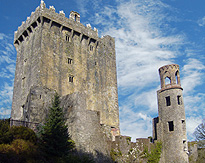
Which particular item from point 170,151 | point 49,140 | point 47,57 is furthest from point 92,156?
point 47,57

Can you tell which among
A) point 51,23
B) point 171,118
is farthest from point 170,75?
point 51,23

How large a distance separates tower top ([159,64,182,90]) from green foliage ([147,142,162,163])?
330 inches

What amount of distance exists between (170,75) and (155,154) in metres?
11.5

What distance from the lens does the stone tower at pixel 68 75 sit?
30703 mm

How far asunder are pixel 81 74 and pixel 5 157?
20071 mm

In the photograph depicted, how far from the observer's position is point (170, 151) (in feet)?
115

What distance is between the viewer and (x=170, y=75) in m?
38.8

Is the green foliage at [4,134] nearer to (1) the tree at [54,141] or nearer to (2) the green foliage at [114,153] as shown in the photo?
(1) the tree at [54,141]

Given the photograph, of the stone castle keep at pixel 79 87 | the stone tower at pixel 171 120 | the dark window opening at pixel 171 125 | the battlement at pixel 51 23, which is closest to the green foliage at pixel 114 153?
the stone castle keep at pixel 79 87

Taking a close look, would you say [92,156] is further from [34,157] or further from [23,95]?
[23,95]

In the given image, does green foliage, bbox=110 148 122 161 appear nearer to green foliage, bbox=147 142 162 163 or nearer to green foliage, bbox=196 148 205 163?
green foliage, bbox=147 142 162 163

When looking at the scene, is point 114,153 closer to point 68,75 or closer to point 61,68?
point 68,75

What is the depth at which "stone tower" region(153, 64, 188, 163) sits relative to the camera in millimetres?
34750

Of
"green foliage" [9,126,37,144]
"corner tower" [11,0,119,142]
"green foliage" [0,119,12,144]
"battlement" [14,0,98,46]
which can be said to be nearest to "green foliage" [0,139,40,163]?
"green foliage" [0,119,12,144]
